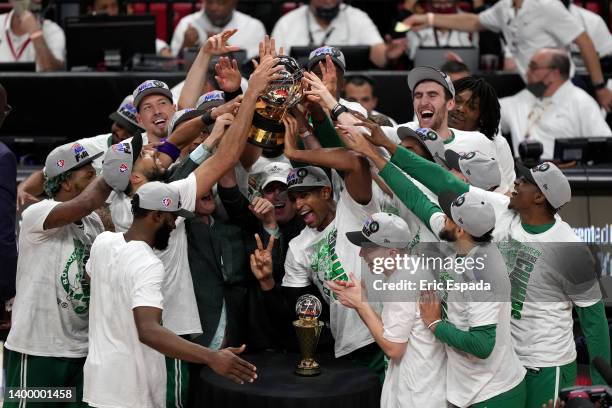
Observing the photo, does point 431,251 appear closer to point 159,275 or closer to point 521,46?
point 159,275

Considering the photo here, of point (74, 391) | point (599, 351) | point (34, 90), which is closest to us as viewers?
point (599, 351)

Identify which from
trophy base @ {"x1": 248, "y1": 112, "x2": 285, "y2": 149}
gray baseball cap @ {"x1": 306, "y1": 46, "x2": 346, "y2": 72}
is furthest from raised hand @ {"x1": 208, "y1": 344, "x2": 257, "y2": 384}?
gray baseball cap @ {"x1": 306, "y1": 46, "x2": 346, "y2": 72}

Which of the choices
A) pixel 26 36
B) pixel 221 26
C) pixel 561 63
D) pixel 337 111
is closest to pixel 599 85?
pixel 561 63

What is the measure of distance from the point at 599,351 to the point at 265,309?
177cm

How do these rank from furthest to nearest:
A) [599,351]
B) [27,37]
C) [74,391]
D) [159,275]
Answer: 1. [27,37]
2. [74,391]
3. [599,351]
4. [159,275]

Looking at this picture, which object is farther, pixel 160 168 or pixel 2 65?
pixel 2 65

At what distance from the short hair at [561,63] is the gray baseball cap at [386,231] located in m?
4.44

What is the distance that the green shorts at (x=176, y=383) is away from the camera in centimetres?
600

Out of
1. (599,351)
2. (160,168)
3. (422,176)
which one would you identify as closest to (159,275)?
(160,168)

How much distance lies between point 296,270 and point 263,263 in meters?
0.20

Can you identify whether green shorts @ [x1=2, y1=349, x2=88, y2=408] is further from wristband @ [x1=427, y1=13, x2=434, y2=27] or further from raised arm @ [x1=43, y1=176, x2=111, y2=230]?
wristband @ [x1=427, y1=13, x2=434, y2=27]

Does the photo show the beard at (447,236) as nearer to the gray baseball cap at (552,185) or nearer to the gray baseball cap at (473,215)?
the gray baseball cap at (473,215)

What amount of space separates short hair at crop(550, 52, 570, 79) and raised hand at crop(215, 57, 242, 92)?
12.6ft

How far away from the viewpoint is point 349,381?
5.60m
